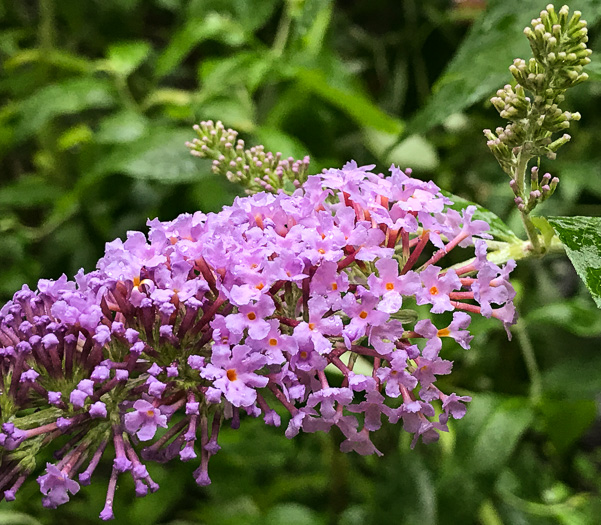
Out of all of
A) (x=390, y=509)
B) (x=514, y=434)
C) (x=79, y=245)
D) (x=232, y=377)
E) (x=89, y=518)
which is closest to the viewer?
(x=232, y=377)

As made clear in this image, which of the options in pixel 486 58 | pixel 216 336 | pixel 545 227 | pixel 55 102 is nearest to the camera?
pixel 216 336

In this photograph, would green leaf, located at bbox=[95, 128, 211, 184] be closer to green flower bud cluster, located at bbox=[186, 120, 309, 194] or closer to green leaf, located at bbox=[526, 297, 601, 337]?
green flower bud cluster, located at bbox=[186, 120, 309, 194]

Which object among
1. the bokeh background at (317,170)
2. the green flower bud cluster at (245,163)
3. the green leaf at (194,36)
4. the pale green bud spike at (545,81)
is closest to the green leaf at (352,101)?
the bokeh background at (317,170)

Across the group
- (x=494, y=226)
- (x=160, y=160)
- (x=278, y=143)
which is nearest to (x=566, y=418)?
(x=494, y=226)

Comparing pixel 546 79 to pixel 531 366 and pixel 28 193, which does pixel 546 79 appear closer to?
pixel 531 366

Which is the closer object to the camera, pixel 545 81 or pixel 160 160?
pixel 545 81

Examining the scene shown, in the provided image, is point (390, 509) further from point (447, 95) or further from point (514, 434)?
point (447, 95)

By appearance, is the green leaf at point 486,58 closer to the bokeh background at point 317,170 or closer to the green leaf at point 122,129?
the bokeh background at point 317,170

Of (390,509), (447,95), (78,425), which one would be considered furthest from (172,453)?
(390,509)
